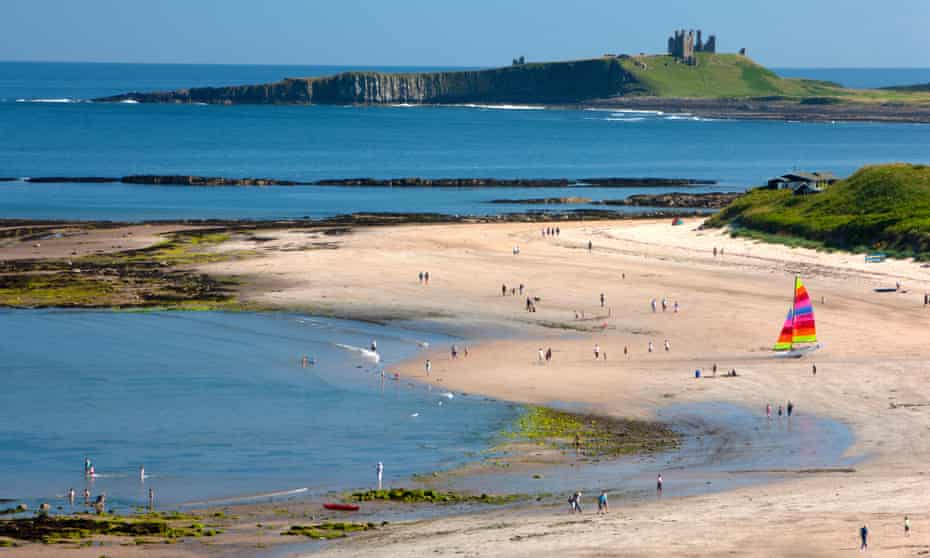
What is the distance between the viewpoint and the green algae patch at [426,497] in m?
30.8

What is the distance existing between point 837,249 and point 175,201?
52373 mm

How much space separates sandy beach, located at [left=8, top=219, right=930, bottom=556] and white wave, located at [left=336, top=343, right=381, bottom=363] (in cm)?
187

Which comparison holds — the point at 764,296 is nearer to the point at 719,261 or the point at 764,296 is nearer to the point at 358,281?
the point at 719,261

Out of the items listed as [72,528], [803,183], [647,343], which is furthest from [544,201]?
[72,528]

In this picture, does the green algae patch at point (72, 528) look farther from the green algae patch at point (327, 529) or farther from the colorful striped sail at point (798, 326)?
the colorful striped sail at point (798, 326)

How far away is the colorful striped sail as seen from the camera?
46094 millimetres

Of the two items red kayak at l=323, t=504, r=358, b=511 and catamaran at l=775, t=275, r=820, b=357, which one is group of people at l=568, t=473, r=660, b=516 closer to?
red kayak at l=323, t=504, r=358, b=511

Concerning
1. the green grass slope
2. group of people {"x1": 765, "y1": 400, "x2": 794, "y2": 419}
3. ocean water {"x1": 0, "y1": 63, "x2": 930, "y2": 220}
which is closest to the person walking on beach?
group of people {"x1": 765, "y1": 400, "x2": 794, "y2": 419}

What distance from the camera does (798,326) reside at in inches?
1827

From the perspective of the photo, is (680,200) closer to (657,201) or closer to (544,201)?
(657,201)

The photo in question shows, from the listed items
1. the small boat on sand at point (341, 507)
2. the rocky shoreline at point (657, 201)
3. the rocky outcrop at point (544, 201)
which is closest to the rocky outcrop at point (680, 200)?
the rocky shoreline at point (657, 201)

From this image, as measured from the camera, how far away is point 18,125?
190500 mm

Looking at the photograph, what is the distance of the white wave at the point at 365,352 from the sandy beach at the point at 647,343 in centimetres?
187

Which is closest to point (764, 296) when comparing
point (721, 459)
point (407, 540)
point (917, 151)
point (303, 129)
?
point (721, 459)
